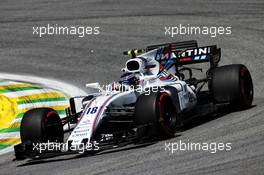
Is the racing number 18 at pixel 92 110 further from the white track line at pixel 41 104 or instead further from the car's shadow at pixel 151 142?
the white track line at pixel 41 104

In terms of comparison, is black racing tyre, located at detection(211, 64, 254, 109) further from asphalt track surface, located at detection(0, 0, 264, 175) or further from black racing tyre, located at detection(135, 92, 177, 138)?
black racing tyre, located at detection(135, 92, 177, 138)

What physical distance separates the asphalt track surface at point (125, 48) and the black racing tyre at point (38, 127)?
41cm

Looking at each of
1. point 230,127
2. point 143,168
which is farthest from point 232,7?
point 143,168

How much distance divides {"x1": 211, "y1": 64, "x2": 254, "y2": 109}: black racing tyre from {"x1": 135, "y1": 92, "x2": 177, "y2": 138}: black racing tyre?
165 cm

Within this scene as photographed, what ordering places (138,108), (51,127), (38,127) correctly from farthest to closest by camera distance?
1. (51,127)
2. (38,127)
3. (138,108)

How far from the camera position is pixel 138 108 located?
11422mm

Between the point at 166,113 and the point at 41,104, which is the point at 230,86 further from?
the point at 41,104

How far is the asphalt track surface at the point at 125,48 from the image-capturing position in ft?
33.8

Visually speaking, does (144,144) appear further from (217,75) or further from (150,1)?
(150,1)

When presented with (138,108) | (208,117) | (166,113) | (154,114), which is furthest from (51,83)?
(154,114)

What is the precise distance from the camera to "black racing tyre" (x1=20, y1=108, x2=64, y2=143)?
11.8 meters

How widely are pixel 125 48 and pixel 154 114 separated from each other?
8.04 m

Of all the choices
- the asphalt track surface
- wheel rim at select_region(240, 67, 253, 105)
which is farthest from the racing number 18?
wheel rim at select_region(240, 67, 253, 105)

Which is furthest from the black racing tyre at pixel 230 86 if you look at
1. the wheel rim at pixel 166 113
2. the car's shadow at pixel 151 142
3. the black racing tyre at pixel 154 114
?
the black racing tyre at pixel 154 114
